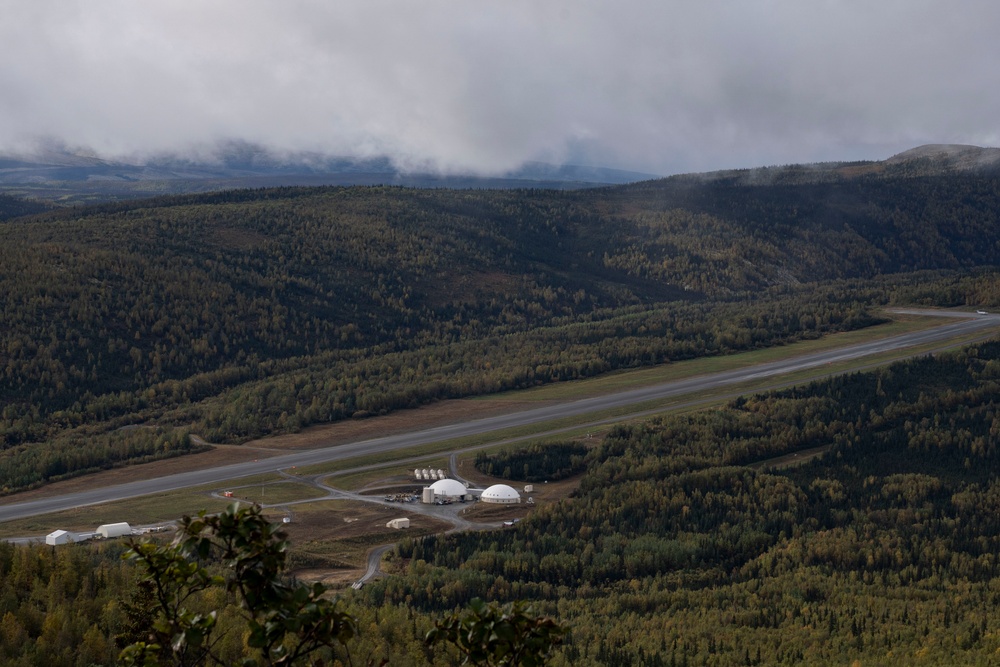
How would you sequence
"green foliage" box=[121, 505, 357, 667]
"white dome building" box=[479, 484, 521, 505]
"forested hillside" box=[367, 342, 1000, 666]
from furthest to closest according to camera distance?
1. "white dome building" box=[479, 484, 521, 505]
2. "forested hillside" box=[367, 342, 1000, 666]
3. "green foliage" box=[121, 505, 357, 667]

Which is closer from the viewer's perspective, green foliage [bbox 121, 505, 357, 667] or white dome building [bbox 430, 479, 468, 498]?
green foliage [bbox 121, 505, 357, 667]

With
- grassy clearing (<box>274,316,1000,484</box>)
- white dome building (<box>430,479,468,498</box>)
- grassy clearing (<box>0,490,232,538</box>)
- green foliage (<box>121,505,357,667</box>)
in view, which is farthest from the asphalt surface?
green foliage (<box>121,505,357,667</box>)

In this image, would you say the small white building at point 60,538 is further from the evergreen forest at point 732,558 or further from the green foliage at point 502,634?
the green foliage at point 502,634

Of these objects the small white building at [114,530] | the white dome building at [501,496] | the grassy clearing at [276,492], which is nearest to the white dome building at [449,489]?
the white dome building at [501,496]

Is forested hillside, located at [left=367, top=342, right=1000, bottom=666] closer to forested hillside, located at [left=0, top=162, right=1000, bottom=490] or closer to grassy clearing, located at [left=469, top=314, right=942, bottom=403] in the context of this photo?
grassy clearing, located at [left=469, top=314, right=942, bottom=403]

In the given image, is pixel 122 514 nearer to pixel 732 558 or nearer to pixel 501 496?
pixel 501 496
